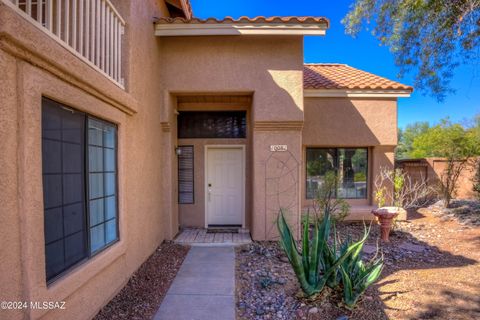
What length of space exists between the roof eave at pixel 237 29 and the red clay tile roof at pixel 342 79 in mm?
2490

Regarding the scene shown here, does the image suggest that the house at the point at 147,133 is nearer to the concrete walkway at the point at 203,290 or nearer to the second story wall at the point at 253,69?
the second story wall at the point at 253,69

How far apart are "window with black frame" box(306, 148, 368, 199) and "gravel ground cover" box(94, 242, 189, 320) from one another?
15.9ft

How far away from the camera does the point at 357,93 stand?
802 centimetres

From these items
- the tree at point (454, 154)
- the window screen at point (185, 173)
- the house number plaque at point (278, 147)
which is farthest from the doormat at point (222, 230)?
the tree at point (454, 154)

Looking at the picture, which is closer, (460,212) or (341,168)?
(341,168)

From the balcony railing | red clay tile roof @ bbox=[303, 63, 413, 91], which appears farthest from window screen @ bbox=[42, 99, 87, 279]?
red clay tile roof @ bbox=[303, 63, 413, 91]

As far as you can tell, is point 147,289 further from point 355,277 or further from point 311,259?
point 355,277

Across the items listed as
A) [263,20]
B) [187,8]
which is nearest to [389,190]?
[263,20]

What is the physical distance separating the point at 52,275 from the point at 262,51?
570 centimetres

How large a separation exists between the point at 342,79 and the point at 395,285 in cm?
680

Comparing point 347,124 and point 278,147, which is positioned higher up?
point 347,124

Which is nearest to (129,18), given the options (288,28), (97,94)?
(97,94)

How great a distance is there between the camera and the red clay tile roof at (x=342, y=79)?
798 cm

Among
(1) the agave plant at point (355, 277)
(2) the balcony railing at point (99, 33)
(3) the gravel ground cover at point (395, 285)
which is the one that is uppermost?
(2) the balcony railing at point (99, 33)
